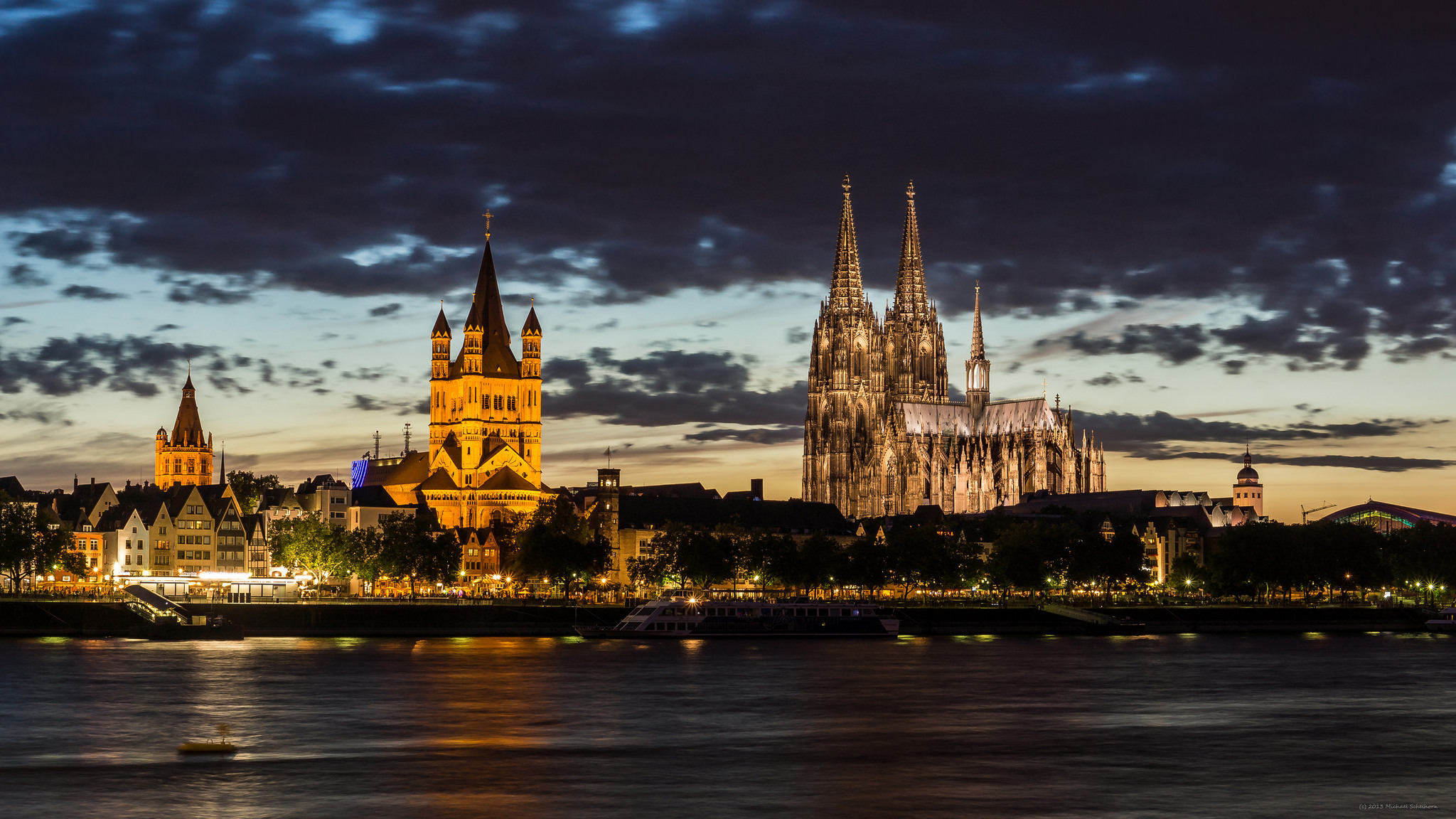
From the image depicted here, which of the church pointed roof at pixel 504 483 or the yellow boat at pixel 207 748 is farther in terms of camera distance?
the church pointed roof at pixel 504 483

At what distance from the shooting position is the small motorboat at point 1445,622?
149 meters

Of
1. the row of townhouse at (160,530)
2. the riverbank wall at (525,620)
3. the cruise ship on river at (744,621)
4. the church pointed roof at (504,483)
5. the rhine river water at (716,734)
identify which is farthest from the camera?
the church pointed roof at (504,483)

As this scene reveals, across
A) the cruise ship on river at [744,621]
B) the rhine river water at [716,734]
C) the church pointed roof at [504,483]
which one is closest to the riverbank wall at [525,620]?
the cruise ship on river at [744,621]

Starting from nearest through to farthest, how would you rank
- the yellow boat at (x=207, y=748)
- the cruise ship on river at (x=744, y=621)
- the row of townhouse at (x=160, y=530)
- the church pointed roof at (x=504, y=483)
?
the yellow boat at (x=207, y=748)
the cruise ship on river at (x=744, y=621)
the row of townhouse at (x=160, y=530)
the church pointed roof at (x=504, y=483)

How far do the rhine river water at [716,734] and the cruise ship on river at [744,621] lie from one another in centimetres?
2148

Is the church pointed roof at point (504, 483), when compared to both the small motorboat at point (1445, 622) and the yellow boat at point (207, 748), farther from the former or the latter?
the yellow boat at point (207, 748)

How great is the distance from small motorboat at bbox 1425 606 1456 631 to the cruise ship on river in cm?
4914

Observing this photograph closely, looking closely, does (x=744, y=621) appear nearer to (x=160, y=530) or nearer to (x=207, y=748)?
(x=160, y=530)

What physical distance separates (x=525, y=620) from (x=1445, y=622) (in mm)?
74549

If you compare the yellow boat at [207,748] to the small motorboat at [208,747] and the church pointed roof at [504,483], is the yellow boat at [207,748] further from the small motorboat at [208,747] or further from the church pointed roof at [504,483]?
the church pointed roof at [504,483]

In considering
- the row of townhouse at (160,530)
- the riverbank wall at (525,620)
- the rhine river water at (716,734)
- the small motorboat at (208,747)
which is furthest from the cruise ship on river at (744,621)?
the small motorboat at (208,747)

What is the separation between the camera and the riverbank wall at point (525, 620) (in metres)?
123

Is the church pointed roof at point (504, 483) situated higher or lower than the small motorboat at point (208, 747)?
higher

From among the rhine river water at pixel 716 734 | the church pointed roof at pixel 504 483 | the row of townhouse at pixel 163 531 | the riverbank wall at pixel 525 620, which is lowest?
the rhine river water at pixel 716 734
